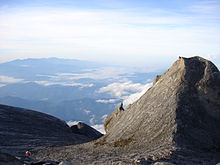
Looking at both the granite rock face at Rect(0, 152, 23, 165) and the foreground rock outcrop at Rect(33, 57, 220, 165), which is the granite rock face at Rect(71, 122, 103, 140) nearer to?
the foreground rock outcrop at Rect(33, 57, 220, 165)

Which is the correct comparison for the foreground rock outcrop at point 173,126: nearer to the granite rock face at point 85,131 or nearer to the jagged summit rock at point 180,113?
the jagged summit rock at point 180,113

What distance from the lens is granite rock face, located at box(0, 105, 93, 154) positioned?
50.5 metres

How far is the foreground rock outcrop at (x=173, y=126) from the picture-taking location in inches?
1291

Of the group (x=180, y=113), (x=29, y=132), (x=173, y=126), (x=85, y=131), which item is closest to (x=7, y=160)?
(x=173, y=126)

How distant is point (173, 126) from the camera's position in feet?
124

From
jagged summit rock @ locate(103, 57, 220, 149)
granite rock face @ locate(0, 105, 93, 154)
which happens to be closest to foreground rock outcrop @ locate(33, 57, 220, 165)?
jagged summit rock @ locate(103, 57, 220, 149)

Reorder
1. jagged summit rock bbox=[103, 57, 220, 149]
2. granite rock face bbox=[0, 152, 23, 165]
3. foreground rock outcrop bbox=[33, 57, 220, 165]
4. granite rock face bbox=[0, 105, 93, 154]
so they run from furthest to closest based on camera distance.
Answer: granite rock face bbox=[0, 105, 93, 154]
jagged summit rock bbox=[103, 57, 220, 149]
foreground rock outcrop bbox=[33, 57, 220, 165]
granite rock face bbox=[0, 152, 23, 165]

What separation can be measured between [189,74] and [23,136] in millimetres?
34598

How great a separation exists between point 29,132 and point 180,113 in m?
36.3

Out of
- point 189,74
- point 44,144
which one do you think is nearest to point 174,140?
point 189,74

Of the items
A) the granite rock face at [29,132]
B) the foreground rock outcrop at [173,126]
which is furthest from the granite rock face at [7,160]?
the granite rock face at [29,132]

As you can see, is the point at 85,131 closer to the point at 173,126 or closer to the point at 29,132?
the point at 29,132

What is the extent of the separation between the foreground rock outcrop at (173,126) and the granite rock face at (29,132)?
8706 millimetres

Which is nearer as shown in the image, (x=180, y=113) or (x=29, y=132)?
(x=180, y=113)
